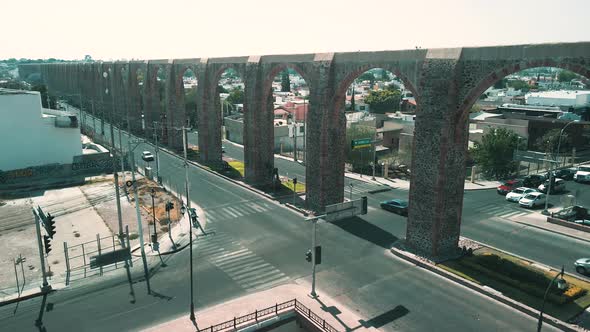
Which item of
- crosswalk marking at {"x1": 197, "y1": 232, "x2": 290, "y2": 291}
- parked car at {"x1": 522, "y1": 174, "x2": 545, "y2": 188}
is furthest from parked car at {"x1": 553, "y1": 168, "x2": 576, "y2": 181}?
crosswalk marking at {"x1": 197, "y1": 232, "x2": 290, "y2": 291}

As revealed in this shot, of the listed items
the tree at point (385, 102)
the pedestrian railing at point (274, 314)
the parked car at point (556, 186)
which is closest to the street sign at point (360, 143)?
the parked car at point (556, 186)

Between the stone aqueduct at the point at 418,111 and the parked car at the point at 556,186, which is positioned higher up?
the stone aqueduct at the point at 418,111

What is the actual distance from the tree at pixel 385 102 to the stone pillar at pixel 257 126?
7932 centimetres

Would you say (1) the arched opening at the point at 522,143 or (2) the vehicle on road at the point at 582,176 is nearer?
(2) the vehicle on road at the point at 582,176

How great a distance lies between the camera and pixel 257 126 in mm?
47562

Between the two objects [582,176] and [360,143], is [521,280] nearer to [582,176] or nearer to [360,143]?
[360,143]

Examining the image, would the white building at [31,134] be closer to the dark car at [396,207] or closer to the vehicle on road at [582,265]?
the dark car at [396,207]

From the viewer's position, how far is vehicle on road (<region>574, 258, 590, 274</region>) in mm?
27452

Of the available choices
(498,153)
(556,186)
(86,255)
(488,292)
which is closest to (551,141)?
(498,153)

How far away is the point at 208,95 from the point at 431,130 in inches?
1481

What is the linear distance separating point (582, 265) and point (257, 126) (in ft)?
107

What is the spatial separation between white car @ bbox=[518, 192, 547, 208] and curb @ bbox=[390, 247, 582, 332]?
803 inches

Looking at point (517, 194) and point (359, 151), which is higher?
point (359, 151)

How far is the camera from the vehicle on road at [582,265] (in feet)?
90.1
